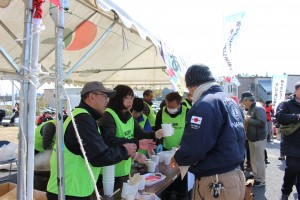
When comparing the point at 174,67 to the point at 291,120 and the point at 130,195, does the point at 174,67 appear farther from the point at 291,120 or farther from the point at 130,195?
the point at 291,120

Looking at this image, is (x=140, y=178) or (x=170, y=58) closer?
(x=140, y=178)

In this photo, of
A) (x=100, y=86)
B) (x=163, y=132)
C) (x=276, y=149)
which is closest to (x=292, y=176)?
(x=163, y=132)

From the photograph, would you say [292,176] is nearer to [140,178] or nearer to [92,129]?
[140,178]

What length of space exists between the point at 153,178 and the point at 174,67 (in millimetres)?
1140

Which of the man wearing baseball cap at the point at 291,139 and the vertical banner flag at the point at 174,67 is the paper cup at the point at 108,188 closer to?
the vertical banner flag at the point at 174,67

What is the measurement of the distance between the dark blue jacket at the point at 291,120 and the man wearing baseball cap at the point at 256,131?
1.08 metres

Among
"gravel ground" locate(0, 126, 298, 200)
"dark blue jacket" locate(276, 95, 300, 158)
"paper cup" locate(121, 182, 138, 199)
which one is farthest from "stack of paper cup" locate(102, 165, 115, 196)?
"gravel ground" locate(0, 126, 298, 200)

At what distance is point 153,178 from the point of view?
2686mm

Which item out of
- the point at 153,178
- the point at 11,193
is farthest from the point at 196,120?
the point at 11,193

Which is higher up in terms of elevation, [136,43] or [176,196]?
[136,43]

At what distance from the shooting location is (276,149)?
9383mm

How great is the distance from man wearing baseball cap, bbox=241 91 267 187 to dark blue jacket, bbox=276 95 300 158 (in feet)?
3.53

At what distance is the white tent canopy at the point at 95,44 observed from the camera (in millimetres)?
2861

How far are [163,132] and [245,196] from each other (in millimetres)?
1031
